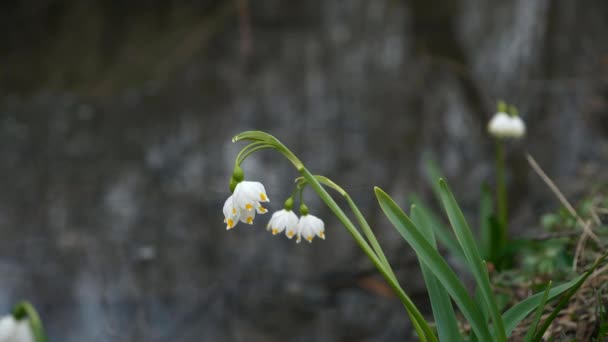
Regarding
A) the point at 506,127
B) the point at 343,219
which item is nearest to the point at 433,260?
the point at 343,219

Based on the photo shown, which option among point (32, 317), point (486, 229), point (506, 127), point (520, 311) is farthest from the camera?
point (486, 229)

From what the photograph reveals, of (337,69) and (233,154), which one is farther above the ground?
(337,69)

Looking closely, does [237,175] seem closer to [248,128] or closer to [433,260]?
[433,260]

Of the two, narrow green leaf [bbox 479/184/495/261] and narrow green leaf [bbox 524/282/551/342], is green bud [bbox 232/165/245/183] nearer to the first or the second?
narrow green leaf [bbox 524/282/551/342]

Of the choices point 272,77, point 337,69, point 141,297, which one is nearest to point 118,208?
point 141,297

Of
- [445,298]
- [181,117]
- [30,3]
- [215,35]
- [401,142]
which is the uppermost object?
[30,3]

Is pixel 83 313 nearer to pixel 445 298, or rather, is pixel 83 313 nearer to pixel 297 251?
pixel 297 251

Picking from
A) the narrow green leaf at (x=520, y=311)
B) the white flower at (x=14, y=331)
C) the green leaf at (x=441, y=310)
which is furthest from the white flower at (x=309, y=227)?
the white flower at (x=14, y=331)
